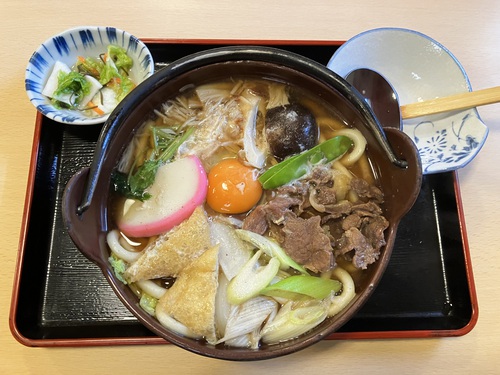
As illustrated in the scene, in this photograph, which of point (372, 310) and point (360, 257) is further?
point (372, 310)

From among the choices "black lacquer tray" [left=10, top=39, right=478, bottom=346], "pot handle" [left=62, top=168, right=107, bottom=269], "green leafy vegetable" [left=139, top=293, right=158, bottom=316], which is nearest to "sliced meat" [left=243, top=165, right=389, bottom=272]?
"black lacquer tray" [left=10, top=39, right=478, bottom=346]

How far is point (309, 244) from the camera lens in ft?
5.35

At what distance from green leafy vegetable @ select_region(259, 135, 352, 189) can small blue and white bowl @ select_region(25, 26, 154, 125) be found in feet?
2.29

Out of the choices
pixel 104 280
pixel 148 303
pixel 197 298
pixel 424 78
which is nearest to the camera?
pixel 197 298

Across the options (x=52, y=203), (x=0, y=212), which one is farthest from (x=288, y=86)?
(x=0, y=212)

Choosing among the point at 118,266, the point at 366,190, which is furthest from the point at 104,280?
the point at 366,190

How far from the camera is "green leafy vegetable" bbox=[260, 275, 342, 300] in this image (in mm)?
1574

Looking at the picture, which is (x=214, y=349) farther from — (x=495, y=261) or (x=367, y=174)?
(x=495, y=261)

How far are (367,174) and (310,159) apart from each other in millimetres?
244

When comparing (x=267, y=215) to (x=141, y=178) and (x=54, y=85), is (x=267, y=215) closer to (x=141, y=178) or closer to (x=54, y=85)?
(x=141, y=178)

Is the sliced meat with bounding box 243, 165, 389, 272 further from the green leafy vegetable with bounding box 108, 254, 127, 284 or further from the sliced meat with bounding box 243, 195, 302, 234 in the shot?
the green leafy vegetable with bounding box 108, 254, 127, 284

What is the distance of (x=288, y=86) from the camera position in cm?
184

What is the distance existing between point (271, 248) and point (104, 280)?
0.73m

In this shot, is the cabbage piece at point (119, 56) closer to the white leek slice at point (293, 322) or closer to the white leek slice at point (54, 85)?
the white leek slice at point (54, 85)
